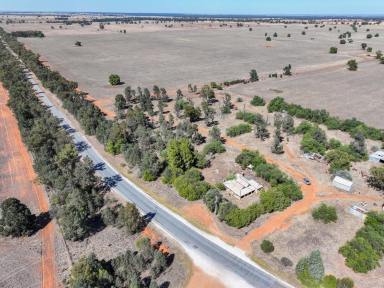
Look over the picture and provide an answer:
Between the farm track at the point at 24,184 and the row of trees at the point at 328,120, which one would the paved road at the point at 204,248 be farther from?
the row of trees at the point at 328,120

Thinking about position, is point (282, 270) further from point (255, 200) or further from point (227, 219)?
point (255, 200)

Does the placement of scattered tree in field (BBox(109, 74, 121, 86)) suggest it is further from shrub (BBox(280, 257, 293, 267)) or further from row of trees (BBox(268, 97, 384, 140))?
shrub (BBox(280, 257, 293, 267))

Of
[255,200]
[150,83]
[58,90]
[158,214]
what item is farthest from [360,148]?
[58,90]

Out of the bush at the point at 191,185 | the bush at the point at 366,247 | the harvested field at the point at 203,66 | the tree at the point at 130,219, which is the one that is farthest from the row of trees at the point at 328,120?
the tree at the point at 130,219

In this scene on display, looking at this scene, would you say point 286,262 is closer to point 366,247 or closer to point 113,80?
point 366,247

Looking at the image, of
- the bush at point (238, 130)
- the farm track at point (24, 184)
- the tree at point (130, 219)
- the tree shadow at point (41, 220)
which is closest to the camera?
the farm track at point (24, 184)

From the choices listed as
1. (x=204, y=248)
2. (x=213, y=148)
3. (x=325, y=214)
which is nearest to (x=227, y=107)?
(x=213, y=148)

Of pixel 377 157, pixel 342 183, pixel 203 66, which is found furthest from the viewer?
pixel 203 66
